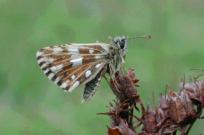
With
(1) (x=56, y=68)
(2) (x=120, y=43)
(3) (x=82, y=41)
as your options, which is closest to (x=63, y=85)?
(1) (x=56, y=68)

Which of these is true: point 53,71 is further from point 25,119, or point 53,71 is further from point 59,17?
point 59,17

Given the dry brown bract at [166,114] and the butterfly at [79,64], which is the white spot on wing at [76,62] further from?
the dry brown bract at [166,114]

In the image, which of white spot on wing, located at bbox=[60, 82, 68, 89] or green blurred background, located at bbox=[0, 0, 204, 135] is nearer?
white spot on wing, located at bbox=[60, 82, 68, 89]

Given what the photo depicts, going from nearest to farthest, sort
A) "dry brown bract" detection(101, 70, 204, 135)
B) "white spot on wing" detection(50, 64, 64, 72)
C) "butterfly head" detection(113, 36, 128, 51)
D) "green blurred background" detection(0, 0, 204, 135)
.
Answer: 1. "dry brown bract" detection(101, 70, 204, 135)
2. "white spot on wing" detection(50, 64, 64, 72)
3. "butterfly head" detection(113, 36, 128, 51)
4. "green blurred background" detection(0, 0, 204, 135)

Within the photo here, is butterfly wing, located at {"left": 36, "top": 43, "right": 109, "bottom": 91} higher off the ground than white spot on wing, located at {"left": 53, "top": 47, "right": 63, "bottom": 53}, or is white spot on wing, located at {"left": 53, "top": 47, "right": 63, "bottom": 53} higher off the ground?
white spot on wing, located at {"left": 53, "top": 47, "right": 63, "bottom": 53}

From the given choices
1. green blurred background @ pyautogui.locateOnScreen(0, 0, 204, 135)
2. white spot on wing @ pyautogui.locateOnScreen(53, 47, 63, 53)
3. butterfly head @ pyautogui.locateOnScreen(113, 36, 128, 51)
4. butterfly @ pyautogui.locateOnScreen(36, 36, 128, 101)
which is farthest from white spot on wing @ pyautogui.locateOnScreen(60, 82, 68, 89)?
green blurred background @ pyautogui.locateOnScreen(0, 0, 204, 135)

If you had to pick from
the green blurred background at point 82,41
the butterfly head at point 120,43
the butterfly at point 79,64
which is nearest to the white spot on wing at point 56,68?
the butterfly at point 79,64

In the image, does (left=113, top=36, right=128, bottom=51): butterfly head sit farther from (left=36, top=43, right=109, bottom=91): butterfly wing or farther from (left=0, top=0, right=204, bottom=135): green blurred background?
(left=0, top=0, right=204, bottom=135): green blurred background
